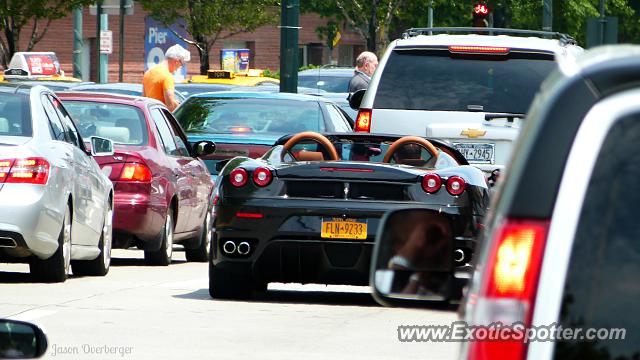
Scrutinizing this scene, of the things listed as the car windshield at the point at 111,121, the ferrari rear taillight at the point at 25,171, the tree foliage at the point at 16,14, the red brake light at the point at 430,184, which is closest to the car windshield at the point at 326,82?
the tree foliage at the point at 16,14

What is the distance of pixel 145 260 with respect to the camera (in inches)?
599

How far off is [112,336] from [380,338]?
4.73 ft

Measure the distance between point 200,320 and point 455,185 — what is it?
80.1 inches

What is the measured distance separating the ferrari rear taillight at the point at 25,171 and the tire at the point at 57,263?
19.4 inches

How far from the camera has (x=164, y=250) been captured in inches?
590

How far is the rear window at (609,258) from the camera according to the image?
9.18 ft

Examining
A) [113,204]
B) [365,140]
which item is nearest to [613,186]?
[365,140]

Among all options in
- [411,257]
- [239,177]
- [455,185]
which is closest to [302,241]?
[239,177]

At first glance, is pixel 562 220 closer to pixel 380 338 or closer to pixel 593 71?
pixel 593 71

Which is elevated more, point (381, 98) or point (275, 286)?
point (381, 98)

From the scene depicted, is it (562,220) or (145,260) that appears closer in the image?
(562,220)

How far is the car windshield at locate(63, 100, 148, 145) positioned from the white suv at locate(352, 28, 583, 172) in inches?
75.6

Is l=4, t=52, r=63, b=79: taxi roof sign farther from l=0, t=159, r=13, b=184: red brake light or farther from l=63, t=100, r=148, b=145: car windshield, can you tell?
l=0, t=159, r=13, b=184: red brake light

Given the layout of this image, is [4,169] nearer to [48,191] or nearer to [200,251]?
[48,191]
